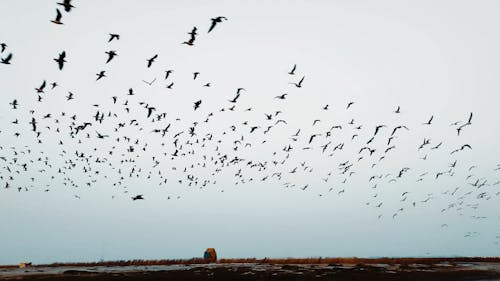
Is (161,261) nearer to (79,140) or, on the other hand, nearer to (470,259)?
(79,140)

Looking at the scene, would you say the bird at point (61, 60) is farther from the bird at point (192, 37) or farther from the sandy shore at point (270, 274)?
the sandy shore at point (270, 274)

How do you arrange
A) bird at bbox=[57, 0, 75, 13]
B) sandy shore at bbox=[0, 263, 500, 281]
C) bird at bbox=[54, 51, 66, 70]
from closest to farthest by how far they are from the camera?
bird at bbox=[57, 0, 75, 13]
bird at bbox=[54, 51, 66, 70]
sandy shore at bbox=[0, 263, 500, 281]

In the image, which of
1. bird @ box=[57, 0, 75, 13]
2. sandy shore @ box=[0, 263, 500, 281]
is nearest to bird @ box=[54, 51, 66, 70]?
bird @ box=[57, 0, 75, 13]

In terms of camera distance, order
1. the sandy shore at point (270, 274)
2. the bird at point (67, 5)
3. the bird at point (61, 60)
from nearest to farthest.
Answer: the bird at point (67, 5), the bird at point (61, 60), the sandy shore at point (270, 274)

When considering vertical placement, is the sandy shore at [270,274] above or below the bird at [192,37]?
below

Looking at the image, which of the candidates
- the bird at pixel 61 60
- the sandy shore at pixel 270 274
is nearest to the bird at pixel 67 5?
the bird at pixel 61 60

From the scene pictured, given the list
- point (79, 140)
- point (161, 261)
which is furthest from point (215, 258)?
point (79, 140)

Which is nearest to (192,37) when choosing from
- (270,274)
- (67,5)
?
(67,5)

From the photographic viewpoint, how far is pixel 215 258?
6756 centimetres

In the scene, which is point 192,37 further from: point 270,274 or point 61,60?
point 270,274

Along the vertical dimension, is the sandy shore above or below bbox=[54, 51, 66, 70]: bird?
below

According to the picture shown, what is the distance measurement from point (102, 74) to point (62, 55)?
18.3 ft

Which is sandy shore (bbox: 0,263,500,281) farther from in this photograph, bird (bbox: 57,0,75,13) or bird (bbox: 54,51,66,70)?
bird (bbox: 57,0,75,13)

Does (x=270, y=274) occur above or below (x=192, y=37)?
below
